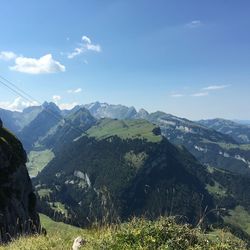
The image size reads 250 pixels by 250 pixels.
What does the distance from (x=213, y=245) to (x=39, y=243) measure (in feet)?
16.7

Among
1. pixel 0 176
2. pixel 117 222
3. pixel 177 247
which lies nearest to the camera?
pixel 177 247

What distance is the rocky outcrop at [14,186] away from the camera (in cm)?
3697

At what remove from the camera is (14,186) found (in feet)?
138

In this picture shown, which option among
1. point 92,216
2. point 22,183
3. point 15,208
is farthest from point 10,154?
point 92,216

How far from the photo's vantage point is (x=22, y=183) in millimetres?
44625

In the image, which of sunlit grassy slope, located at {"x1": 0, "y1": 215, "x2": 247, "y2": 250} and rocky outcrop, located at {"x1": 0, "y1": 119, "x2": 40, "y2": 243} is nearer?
sunlit grassy slope, located at {"x1": 0, "y1": 215, "x2": 247, "y2": 250}

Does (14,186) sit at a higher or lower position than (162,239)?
lower

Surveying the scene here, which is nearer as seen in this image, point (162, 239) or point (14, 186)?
point (162, 239)

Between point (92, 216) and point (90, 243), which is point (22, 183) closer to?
point (92, 216)

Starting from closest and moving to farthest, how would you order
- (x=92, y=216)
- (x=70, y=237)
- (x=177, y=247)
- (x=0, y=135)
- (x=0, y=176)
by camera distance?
1. (x=177, y=247)
2. (x=70, y=237)
3. (x=92, y=216)
4. (x=0, y=176)
5. (x=0, y=135)

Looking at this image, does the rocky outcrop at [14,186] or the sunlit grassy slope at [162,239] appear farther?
the rocky outcrop at [14,186]

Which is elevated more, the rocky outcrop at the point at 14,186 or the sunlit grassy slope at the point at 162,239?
the sunlit grassy slope at the point at 162,239

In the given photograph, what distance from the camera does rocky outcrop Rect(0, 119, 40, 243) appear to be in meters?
37.0

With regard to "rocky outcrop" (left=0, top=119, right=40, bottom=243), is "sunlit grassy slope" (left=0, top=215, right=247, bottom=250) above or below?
above
